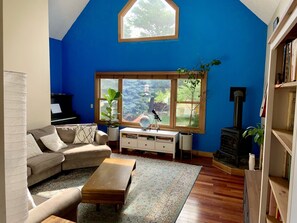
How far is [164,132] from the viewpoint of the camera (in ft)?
16.9

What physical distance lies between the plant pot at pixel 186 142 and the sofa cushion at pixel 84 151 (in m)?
1.69

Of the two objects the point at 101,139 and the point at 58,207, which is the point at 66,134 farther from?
the point at 58,207

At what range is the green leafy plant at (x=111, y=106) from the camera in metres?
5.61

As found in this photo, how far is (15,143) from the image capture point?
1.01 m

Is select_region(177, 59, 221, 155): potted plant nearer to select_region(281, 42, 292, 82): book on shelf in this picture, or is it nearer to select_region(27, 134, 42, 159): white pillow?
select_region(27, 134, 42, 159): white pillow

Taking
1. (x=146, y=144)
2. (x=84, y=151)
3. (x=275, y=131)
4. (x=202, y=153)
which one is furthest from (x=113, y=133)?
(x=275, y=131)

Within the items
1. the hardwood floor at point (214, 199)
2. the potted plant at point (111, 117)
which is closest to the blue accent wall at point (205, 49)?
the potted plant at point (111, 117)

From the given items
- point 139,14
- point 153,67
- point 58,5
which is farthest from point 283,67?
point 58,5

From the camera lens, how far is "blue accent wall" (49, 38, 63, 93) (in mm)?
6176

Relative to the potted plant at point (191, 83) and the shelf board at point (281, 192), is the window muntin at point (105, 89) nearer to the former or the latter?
the potted plant at point (191, 83)

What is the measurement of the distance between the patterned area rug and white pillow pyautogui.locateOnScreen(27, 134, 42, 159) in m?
0.49

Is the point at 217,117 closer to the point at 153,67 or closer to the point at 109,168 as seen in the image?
the point at 153,67

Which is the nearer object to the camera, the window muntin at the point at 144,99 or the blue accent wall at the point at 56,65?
the window muntin at the point at 144,99

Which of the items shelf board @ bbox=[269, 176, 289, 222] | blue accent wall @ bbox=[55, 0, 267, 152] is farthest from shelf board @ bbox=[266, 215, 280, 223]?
blue accent wall @ bbox=[55, 0, 267, 152]
